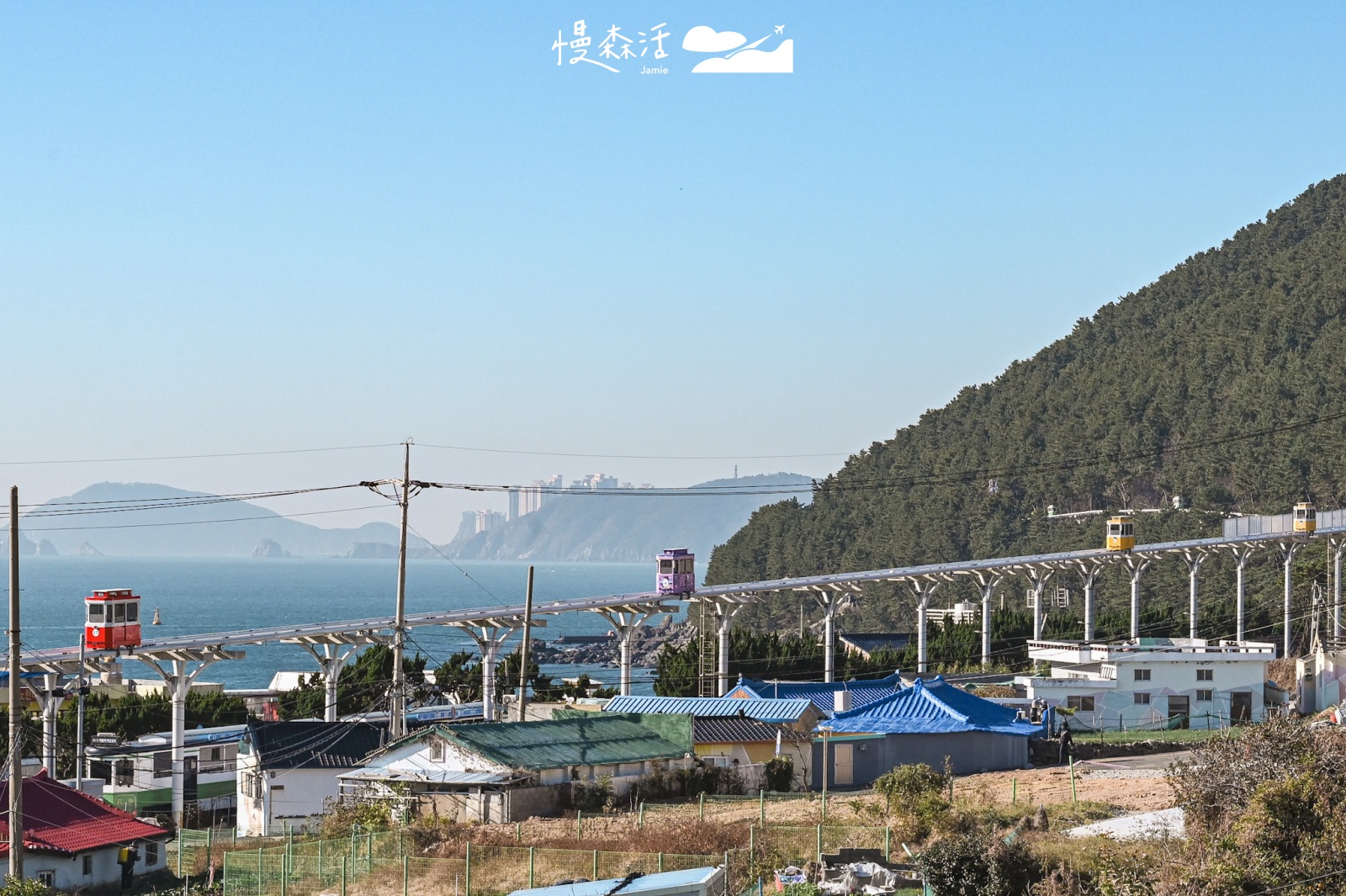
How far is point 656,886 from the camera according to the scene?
23.5 meters

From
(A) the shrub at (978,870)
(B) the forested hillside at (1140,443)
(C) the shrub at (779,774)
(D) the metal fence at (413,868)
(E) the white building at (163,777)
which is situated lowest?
(E) the white building at (163,777)

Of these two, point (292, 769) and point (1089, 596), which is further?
point (1089, 596)

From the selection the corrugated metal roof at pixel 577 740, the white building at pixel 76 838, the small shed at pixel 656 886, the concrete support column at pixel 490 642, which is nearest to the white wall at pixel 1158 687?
the concrete support column at pixel 490 642

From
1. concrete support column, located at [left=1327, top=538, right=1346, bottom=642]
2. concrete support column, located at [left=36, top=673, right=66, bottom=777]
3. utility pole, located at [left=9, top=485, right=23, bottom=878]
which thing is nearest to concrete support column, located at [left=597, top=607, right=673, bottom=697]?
concrete support column, located at [left=36, top=673, right=66, bottom=777]

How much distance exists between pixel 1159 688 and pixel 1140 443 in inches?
3419

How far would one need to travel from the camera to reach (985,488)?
14812 cm

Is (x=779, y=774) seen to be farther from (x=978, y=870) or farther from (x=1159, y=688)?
(x=1159, y=688)

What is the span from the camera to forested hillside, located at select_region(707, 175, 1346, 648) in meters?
121

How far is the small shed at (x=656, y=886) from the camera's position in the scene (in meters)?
23.3

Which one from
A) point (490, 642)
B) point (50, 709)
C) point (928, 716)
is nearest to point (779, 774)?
point (928, 716)

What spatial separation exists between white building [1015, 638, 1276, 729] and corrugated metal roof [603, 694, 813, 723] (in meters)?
13.4

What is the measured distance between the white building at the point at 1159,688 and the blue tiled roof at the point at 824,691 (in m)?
5.61

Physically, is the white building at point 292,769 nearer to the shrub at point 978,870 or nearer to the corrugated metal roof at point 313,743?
the corrugated metal roof at point 313,743

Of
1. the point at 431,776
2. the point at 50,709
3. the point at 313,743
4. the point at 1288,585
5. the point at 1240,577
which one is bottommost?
the point at 313,743
